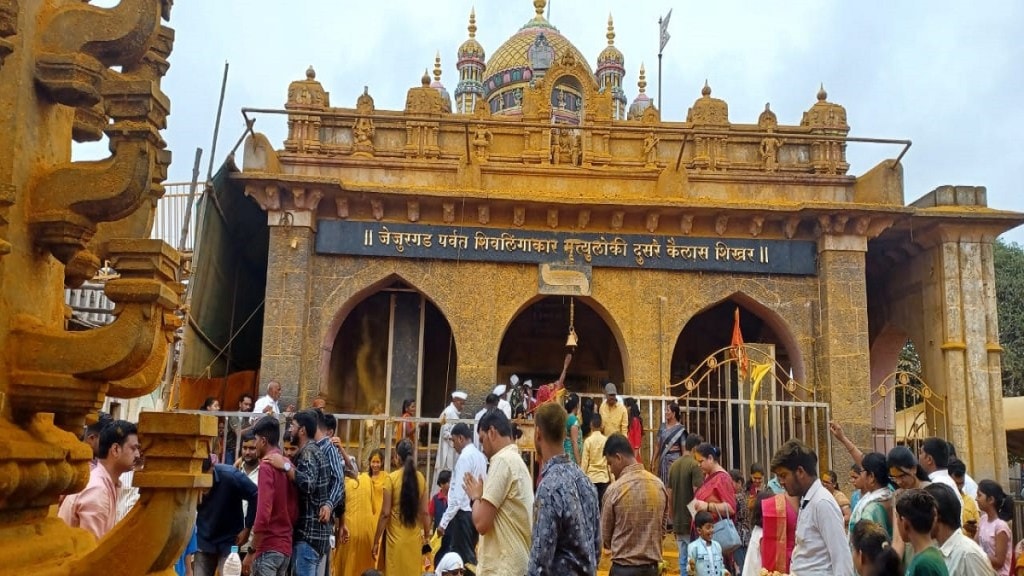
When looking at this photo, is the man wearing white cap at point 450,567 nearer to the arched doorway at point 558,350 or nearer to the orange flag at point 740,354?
the orange flag at point 740,354

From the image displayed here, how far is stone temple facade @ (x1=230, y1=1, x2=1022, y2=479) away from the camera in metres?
12.1

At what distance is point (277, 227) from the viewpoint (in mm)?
12164

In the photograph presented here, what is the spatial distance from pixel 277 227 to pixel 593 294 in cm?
480

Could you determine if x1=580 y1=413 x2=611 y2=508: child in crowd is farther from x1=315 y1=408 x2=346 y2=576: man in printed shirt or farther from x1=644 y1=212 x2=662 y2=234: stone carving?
x1=644 y1=212 x2=662 y2=234: stone carving

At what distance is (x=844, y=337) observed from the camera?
40.6 feet

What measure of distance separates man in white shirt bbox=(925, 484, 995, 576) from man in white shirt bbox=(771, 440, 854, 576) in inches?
27.0

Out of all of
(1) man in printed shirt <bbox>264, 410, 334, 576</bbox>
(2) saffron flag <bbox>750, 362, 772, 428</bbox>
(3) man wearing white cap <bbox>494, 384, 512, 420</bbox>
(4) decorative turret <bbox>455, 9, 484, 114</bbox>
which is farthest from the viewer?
(4) decorative turret <bbox>455, 9, 484, 114</bbox>

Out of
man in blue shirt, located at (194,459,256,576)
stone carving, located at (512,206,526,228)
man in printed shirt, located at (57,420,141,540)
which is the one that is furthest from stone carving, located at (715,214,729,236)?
man in printed shirt, located at (57,420,141,540)

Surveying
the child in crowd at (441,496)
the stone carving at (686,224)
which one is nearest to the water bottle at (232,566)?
the child in crowd at (441,496)

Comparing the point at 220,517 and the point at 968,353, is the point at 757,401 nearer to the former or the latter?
the point at 968,353

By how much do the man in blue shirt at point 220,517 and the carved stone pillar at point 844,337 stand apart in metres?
9.08

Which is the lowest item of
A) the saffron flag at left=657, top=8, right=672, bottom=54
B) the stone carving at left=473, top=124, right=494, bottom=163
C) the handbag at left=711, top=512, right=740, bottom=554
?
the handbag at left=711, top=512, right=740, bottom=554

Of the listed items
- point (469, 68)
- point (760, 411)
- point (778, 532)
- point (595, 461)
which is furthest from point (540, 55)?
point (778, 532)

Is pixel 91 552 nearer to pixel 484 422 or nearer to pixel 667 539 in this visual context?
pixel 484 422
